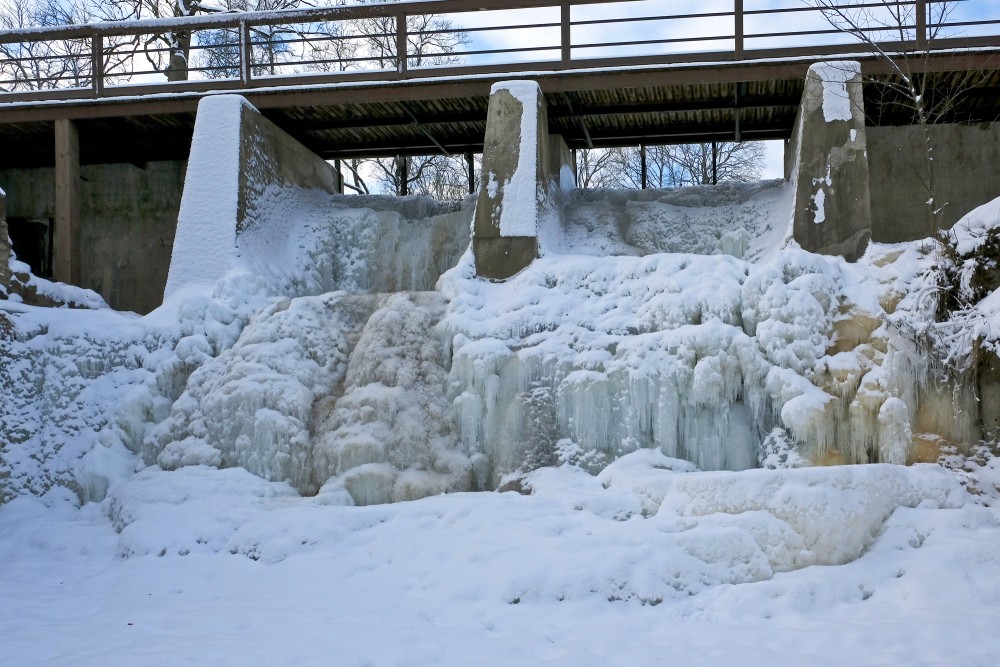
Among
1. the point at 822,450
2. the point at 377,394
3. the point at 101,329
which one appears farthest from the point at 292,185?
the point at 822,450

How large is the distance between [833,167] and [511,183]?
369 centimetres

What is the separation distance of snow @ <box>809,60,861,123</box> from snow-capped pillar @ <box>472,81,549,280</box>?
3388 millimetres

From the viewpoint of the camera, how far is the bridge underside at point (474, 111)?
11281mm

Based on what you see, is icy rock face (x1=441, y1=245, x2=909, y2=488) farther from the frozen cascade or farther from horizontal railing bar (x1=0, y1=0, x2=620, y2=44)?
horizontal railing bar (x1=0, y1=0, x2=620, y2=44)

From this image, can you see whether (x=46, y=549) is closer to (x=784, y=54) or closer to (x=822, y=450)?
A: (x=822, y=450)

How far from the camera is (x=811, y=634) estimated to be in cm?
522

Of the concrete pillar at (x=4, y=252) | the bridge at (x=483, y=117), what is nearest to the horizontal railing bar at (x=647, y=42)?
the bridge at (x=483, y=117)

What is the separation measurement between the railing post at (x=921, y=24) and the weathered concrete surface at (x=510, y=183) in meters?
4.56

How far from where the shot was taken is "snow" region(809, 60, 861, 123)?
1052cm

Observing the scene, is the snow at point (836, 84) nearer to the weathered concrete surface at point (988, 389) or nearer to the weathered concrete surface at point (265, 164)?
the weathered concrete surface at point (988, 389)

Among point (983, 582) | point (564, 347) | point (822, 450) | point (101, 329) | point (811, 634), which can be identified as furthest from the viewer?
point (101, 329)

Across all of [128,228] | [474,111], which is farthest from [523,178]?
[128,228]

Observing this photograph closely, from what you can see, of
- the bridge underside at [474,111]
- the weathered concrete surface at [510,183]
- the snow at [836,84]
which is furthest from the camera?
the bridge underside at [474,111]

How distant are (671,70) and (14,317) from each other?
798 centimetres
